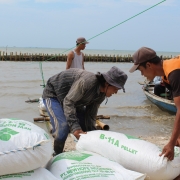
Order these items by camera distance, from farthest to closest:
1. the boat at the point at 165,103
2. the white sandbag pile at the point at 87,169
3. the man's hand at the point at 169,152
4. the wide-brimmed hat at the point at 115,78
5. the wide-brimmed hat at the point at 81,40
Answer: the boat at the point at 165,103 < the wide-brimmed hat at the point at 81,40 < the wide-brimmed hat at the point at 115,78 < the man's hand at the point at 169,152 < the white sandbag pile at the point at 87,169

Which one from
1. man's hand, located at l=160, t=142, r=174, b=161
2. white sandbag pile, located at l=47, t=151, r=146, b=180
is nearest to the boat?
man's hand, located at l=160, t=142, r=174, b=161

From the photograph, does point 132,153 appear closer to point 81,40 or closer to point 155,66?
point 155,66

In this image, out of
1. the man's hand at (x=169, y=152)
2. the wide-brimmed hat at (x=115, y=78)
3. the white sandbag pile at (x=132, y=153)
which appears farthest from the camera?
the wide-brimmed hat at (x=115, y=78)

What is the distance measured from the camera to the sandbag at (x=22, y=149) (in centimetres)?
222

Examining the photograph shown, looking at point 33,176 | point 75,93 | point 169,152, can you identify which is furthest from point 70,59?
point 33,176

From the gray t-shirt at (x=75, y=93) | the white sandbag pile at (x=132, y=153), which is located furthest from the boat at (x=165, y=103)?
the white sandbag pile at (x=132, y=153)

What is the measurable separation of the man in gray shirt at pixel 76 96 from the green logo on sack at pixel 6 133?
845 millimetres

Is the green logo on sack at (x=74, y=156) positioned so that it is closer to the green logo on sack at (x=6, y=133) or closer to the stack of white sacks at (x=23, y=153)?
the stack of white sacks at (x=23, y=153)

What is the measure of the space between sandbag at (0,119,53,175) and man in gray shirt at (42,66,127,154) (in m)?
0.75

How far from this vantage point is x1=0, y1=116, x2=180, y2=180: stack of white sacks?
2.26m

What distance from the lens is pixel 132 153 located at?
272 cm

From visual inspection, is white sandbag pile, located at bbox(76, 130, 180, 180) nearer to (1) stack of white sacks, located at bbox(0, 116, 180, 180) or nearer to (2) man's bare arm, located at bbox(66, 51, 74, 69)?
(1) stack of white sacks, located at bbox(0, 116, 180, 180)

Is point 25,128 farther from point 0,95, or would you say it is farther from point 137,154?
point 0,95

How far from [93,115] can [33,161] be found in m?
1.29
